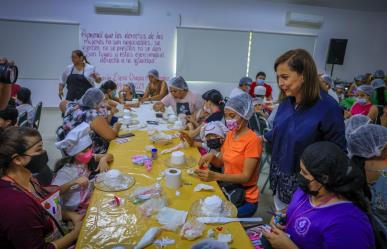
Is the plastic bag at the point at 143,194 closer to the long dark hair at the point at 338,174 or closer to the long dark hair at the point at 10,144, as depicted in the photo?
the long dark hair at the point at 10,144

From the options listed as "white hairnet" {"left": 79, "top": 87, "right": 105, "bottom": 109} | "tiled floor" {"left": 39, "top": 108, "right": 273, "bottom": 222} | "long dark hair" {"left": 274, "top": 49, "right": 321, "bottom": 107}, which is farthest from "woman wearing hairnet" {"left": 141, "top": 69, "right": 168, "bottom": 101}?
"long dark hair" {"left": 274, "top": 49, "right": 321, "bottom": 107}

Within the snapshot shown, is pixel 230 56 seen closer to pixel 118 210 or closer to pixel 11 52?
pixel 11 52

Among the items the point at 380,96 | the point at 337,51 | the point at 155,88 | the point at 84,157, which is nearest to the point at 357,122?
the point at 380,96

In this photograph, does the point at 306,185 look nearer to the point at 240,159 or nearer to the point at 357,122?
the point at 240,159

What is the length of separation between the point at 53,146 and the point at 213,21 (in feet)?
16.4

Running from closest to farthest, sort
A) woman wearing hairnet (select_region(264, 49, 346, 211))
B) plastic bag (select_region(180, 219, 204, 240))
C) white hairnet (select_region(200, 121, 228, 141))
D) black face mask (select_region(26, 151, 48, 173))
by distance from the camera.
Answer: plastic bag (select_region(180, 219, 204, 240)) → black face mask (select_region(26, 151, 48, 173)) → woman wearing hairnet (select_region(264, 49, 346, 211)) → white hairnet (select_region(200, 121, 228, 141))

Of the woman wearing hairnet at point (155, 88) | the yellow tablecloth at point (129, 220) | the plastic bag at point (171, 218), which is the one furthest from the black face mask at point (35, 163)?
the woman wearing hairnet at point (155, 88)

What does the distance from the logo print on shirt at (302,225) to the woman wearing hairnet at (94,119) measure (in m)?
2.07

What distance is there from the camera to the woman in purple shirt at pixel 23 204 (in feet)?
3.99

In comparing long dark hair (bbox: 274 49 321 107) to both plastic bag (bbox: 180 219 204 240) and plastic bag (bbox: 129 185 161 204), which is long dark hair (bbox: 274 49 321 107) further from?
plastic bag (bbox: 129 185 161 204)

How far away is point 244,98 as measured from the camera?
217cm

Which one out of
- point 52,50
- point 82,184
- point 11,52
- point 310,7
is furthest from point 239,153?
point 310,7

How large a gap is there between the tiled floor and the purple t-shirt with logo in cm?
169

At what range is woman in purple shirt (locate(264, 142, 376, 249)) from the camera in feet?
3.66
